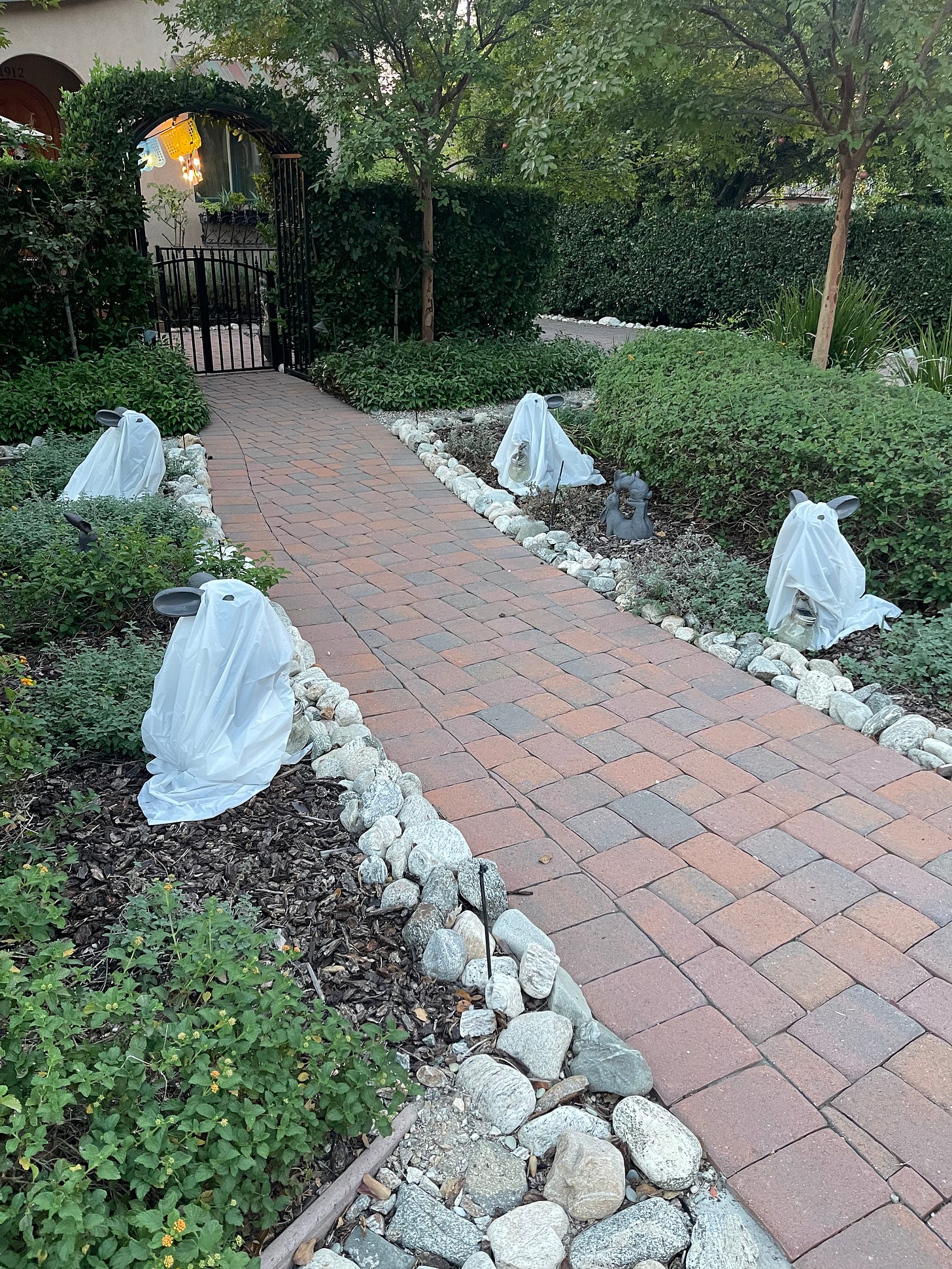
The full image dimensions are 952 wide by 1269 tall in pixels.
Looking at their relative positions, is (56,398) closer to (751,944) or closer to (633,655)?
(633,655)

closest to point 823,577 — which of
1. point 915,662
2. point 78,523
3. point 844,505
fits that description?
point 844,505

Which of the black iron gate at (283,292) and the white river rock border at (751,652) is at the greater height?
the black iron gate at (283,292)

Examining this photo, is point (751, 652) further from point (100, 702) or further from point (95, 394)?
point (95, 394)

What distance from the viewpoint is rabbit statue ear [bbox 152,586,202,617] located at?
2.99 m

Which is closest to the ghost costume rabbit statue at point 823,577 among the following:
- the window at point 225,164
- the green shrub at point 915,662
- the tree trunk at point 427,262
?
the green shrub at point 915,662

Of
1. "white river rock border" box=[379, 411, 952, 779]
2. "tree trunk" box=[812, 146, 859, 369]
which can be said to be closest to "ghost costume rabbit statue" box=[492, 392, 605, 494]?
"white river rock border" box=[379, 411, 952, 779]

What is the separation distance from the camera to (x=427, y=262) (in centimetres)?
1027

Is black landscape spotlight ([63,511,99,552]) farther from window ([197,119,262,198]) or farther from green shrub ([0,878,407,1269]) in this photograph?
window ([197,119,262,198])

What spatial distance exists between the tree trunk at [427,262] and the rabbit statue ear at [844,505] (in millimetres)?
6892

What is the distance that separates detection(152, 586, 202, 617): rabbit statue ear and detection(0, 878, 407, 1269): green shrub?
1210 millimetres

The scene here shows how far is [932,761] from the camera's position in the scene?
136 inches

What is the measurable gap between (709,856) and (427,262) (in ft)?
29.0

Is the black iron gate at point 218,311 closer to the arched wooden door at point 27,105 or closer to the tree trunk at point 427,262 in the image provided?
the tree trunk at point 427,262

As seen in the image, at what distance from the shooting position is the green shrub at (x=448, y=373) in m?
9.06
